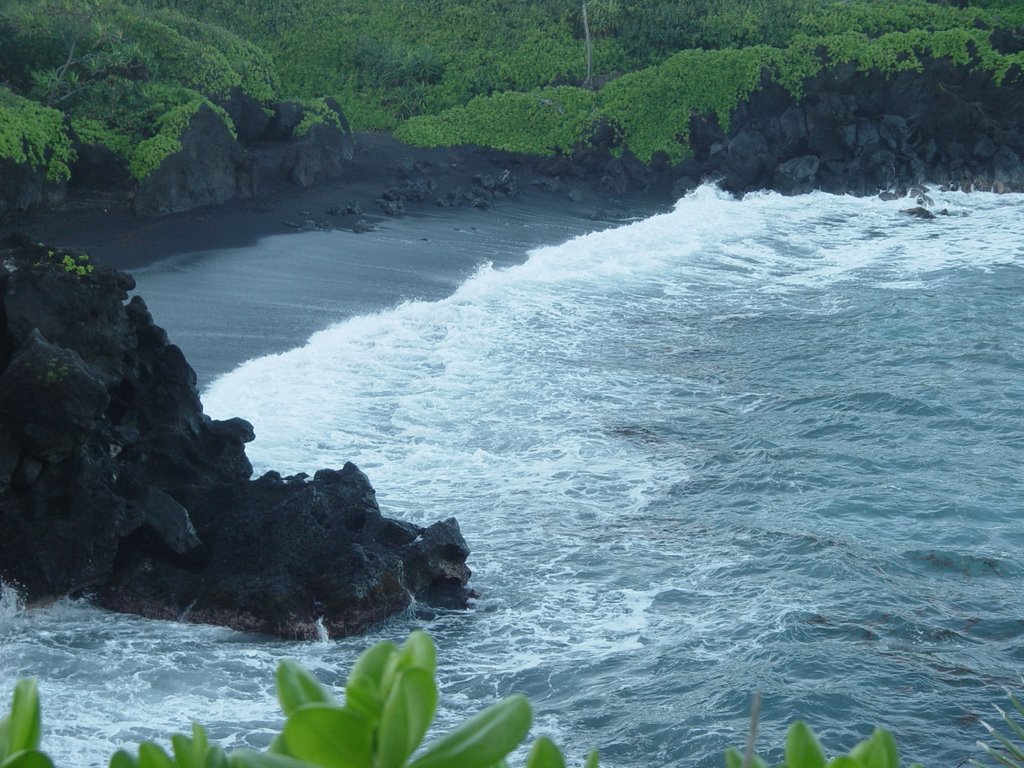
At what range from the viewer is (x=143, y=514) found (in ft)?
30.3

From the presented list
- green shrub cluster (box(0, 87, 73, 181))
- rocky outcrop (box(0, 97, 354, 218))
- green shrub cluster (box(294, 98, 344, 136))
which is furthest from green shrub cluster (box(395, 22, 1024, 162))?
green shrub cluster (box(0, 87, 73, 181))

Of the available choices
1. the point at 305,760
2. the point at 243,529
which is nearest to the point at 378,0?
the point at 243,529

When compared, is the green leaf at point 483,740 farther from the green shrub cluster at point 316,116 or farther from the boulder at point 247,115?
the green shrub cluster at point 316,116

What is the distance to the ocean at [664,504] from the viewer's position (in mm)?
8281

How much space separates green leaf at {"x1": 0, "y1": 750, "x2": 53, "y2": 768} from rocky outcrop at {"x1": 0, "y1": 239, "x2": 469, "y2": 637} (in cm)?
778

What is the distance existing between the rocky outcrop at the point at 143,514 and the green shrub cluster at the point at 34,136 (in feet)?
30.5

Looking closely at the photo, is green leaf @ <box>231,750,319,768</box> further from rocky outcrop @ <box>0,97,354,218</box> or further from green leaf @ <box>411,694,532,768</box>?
rocky outcrop @ <box>0,97,354,218</box>

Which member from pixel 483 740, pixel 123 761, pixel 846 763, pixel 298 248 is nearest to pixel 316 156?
pixel 298 248

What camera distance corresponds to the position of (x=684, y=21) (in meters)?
33.4

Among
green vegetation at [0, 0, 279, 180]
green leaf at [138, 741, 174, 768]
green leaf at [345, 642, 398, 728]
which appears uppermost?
green vegetation at [0, 0, 279, 180]

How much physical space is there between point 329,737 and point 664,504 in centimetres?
1080

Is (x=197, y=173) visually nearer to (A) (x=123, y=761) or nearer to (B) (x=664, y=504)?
(B) (x=664, y=504)

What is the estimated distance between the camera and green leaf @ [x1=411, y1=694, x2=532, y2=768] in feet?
4.47

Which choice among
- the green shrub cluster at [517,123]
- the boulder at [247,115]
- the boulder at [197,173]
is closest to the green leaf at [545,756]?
the boulder at [197,173]
